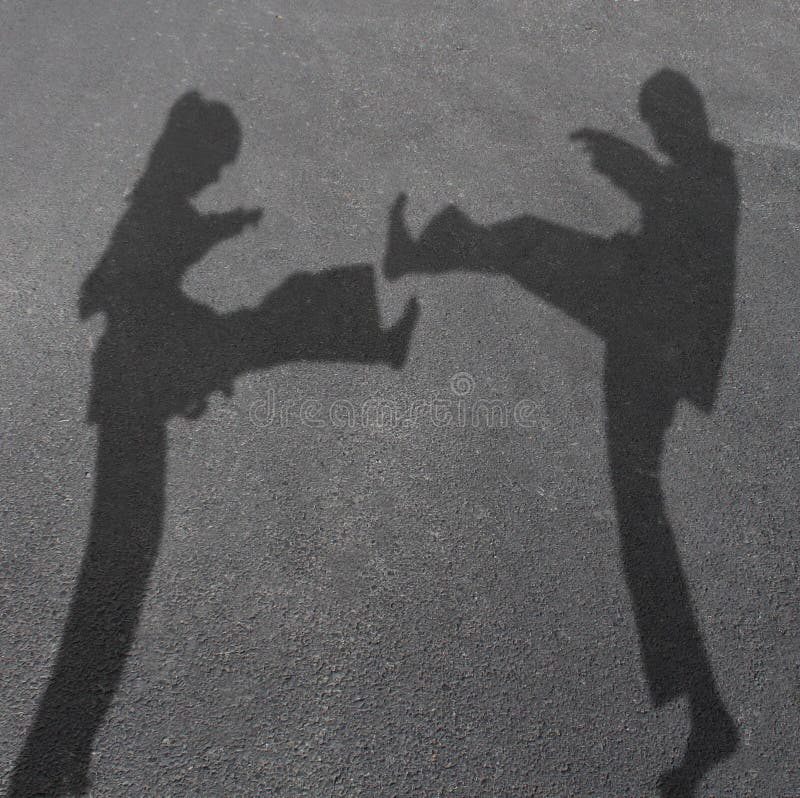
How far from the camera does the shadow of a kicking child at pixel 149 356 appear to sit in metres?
2.94

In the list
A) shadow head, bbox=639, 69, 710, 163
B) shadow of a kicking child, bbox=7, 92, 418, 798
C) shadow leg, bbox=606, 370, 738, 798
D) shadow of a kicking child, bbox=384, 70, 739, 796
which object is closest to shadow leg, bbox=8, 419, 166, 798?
shadow of a kicking child, bbox=7, 92, 418, 798

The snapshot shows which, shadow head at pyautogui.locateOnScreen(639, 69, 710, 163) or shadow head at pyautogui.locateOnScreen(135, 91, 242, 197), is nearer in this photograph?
shadow head at pyautogui.locateOnScreen(135, 91, 242, 197)

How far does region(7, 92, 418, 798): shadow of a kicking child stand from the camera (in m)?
2.94

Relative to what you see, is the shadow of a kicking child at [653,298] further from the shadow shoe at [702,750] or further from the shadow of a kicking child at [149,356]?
the shadow of a kicking child at [149,356]

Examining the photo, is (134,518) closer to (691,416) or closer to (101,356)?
(101,356)

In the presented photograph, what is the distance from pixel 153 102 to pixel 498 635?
14.4 feet

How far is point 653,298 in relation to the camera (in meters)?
4.54

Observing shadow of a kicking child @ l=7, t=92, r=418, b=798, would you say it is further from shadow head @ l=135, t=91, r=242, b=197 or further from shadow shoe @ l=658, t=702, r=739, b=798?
shadow shoe @ l=658, t=702, r=739, b=798

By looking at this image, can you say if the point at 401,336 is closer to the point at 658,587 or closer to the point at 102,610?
the point at 658,587

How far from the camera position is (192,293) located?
4.32m

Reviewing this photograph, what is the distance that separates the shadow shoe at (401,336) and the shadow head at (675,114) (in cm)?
245

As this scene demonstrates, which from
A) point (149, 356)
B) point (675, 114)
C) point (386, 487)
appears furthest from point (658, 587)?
point (675, 114)

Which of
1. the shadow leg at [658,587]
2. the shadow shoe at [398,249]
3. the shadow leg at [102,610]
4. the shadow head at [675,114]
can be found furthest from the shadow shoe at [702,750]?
the shadow head at [675,114]

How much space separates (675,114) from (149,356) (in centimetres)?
427
